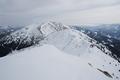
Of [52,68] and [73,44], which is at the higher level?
[52,68]

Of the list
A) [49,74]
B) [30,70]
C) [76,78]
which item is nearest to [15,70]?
[30,70]

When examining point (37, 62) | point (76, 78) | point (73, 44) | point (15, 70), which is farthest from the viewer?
point (73, 44)

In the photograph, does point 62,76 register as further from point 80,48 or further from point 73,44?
point 73,44

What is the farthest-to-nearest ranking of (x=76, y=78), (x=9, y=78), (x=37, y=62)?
(x=37, y=62) < (x=76, y=78) < (x=9, y=78)

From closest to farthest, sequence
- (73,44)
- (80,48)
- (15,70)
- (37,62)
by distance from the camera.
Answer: (15,70) < (37,62) < (80,48) < (73,44)

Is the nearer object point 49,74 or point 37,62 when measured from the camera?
point 49,74

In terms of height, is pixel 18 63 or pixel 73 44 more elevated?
pixel 18 63

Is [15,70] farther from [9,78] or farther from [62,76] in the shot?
[62,76]

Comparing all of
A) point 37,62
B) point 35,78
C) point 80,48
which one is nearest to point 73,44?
point 80,48

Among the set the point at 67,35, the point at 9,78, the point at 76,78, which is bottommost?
the point at 67,35
